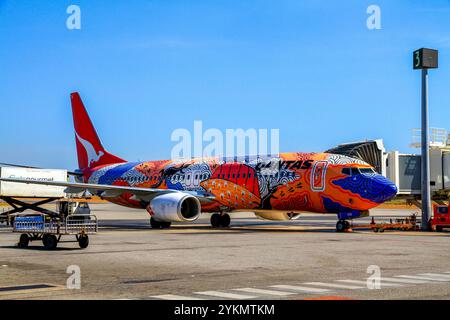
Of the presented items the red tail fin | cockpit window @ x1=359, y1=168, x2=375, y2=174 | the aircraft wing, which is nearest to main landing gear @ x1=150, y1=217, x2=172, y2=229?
the aircraft wing

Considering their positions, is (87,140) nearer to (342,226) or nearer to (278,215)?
(278,215)

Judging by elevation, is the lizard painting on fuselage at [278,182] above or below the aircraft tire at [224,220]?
above

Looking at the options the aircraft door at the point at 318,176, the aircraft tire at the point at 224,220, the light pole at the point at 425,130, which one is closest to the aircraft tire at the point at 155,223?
the aircraft tire at the point at 224,220

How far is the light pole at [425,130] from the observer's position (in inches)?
1379

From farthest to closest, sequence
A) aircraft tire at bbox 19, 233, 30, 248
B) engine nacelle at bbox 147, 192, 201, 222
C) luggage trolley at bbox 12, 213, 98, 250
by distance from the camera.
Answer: engine nacelle at bbox 147, 192, 201, 222, aircraft tire at bbox 19, 233, 30, 248, luggage trolley at bbox 12, 213, 98, 250

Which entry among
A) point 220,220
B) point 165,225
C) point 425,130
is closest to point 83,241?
point 165,225

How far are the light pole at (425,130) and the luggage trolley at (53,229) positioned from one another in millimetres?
19957

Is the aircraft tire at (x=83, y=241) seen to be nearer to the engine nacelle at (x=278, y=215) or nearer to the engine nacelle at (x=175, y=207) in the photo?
the engine nacelle at (x=175, y=207)

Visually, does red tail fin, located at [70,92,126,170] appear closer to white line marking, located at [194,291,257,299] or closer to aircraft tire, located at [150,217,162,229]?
aircraft tire, located at [150,217,162,229]

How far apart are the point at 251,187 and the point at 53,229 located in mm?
15710

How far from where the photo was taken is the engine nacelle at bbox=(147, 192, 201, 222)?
33938 millimetres

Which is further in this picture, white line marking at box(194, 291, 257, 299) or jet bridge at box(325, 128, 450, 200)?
jet bridge at box(325, 128, 450, 200)

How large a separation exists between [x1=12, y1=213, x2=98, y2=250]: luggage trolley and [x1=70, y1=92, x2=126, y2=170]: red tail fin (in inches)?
969
